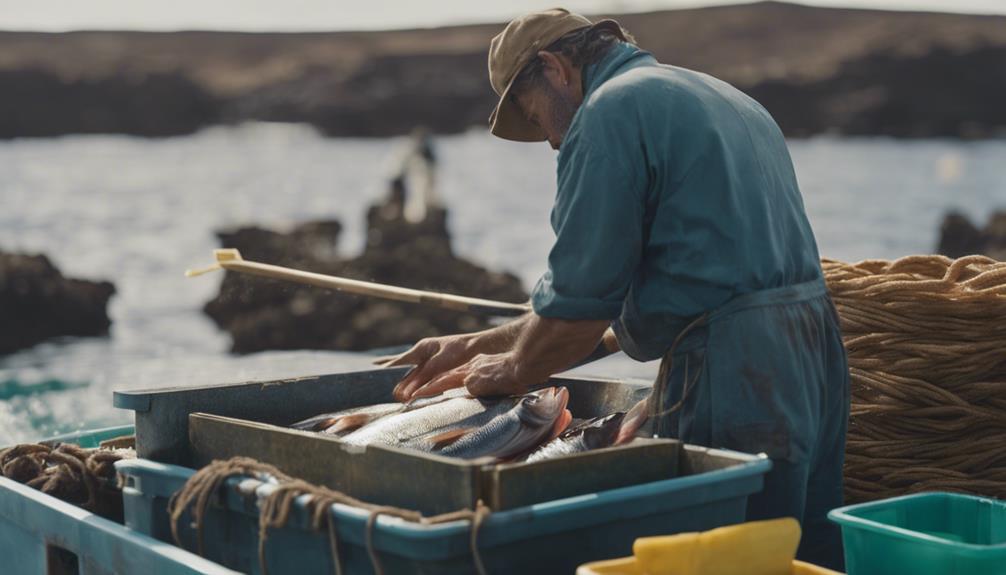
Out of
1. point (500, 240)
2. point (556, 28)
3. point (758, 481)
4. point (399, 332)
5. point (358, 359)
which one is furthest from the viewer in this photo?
point (500, 240)

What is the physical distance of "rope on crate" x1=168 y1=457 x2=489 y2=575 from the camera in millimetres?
2311

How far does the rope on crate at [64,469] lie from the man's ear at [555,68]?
187 centimetres

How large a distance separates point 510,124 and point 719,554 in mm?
1690

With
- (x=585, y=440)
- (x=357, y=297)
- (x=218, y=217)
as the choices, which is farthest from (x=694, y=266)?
(x=218, y=217)

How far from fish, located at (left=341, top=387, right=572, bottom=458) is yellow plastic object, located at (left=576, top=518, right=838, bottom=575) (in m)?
0.94

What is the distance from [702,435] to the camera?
3.13 metres

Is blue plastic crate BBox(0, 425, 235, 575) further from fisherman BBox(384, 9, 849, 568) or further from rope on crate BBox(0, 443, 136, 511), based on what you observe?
fisherman BBox(384, 9, 849, 568)

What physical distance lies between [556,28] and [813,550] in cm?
164

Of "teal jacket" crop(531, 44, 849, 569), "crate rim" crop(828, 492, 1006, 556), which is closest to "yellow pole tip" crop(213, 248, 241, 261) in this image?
"teal jacket" crop(531, 44, 849, 569)

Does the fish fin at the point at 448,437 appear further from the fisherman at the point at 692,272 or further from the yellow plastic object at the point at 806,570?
the yellow plastic object at the point at 806,570

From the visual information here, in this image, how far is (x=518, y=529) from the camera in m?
2.35

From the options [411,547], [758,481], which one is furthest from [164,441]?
[758,481]

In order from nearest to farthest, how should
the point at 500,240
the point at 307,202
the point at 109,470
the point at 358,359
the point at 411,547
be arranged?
the point at 411,547 → the point at 109,470 → the point at 358,359 → the point at 500,240 → the point at 307,202

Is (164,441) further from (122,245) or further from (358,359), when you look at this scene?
(122,245)
